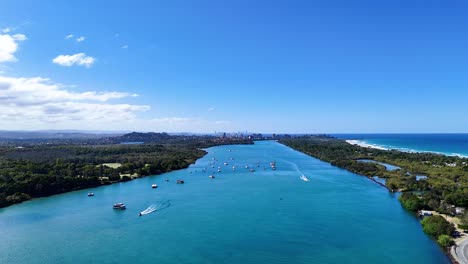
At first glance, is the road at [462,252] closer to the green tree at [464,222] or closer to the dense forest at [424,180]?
the green tree at [464,222]

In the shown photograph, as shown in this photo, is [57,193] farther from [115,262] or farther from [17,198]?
[115,262]

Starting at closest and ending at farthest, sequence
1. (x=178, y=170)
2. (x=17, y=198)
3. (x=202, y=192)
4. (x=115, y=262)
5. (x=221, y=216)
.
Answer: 1. (x=115, y=262)
2. (x=221, y=216)
3. (x=17, y=198)
4. (x=202, y=192)
5. (x=178, y=170)

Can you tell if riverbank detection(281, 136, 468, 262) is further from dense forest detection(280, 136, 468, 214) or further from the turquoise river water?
the turquoise river water

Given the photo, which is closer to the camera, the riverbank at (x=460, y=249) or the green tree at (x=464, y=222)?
the riverbank at (x=460, y=249)

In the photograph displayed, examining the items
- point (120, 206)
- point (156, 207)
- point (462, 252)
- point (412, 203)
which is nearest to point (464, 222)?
point (462, 252)

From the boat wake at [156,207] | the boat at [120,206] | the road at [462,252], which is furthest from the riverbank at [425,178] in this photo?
the boat at [120,206]

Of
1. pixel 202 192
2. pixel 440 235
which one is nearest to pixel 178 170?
pixel 202 192

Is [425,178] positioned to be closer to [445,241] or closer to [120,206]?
[445,241]

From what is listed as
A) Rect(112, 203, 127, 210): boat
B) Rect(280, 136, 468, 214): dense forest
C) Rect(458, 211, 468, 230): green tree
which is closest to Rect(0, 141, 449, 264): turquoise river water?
Rect(112, 203, 127, 210): boat
